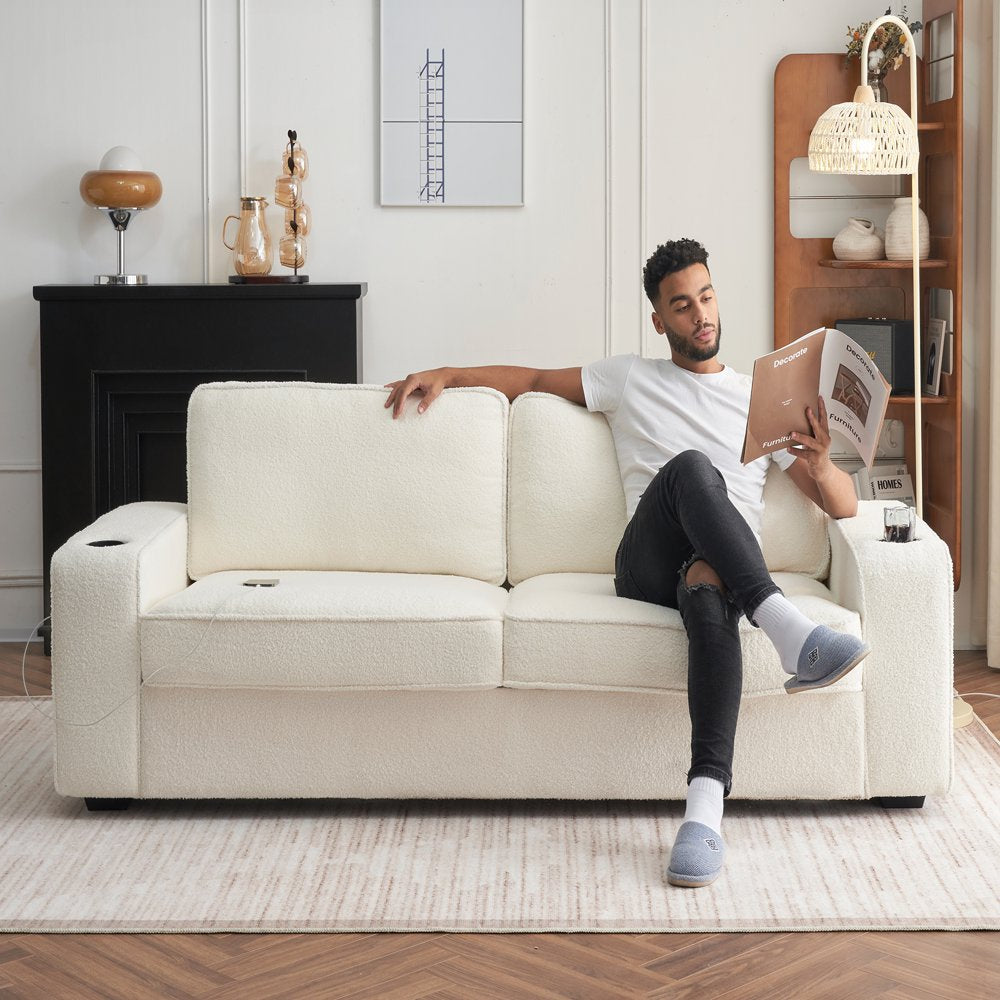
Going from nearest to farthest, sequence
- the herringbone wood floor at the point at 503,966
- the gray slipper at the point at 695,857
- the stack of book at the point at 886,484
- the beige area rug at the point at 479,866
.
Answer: the herringbone wood floor at the point at 503,966
the beige area rug at the point at 479,866
the gray slipper at the point at 695,857
the stack of book at the point at 886,484

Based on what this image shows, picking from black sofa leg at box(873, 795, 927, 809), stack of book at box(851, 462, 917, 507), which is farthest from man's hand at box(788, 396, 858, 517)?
stack of book at box(851, 462, 917, 507)

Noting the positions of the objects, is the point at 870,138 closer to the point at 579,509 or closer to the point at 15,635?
the point at 579,509

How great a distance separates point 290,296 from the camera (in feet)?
13.6

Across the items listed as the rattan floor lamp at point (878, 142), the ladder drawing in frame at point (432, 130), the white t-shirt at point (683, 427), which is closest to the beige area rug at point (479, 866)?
the white t-shirt at point (683, 427)

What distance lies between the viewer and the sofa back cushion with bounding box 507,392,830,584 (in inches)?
128

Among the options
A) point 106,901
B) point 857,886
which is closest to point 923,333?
point 857,886

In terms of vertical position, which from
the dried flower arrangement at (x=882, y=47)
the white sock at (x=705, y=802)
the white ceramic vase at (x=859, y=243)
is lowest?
the white sock at (x=705, y=802)

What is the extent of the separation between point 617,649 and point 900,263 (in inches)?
75.3

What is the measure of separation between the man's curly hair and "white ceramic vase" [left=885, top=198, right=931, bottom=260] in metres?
1.21

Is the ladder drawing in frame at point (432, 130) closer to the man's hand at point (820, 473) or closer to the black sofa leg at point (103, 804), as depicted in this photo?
the man's hand at point (820, 473)

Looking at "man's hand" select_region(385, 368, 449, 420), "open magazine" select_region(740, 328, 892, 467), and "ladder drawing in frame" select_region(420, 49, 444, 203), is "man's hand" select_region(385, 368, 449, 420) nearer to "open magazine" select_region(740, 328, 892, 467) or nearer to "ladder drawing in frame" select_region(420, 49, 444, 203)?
"open magazine" select_region(740, 328, 892, 467)

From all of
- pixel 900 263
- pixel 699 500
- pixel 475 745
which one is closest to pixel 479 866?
pixel 475 745

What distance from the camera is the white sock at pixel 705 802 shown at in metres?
2.60

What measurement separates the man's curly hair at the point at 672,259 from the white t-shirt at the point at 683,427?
8.0 inches
